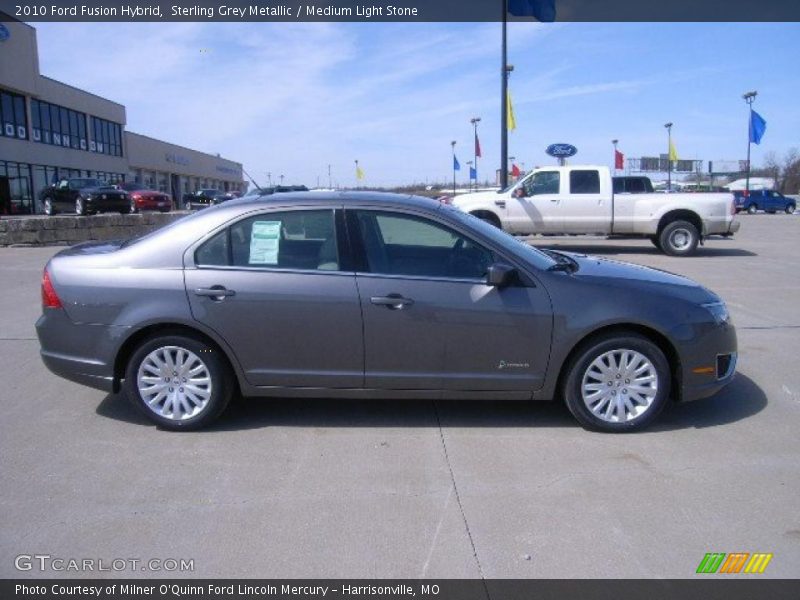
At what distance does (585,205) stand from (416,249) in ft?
37.1

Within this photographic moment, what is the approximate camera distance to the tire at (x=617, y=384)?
14.0ft

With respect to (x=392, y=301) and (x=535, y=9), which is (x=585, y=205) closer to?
(x=535, y=9)

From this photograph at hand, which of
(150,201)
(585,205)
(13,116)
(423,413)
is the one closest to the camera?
(423,413)

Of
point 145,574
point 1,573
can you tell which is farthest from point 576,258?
point 1,573

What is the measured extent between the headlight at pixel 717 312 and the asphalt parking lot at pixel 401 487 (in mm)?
743

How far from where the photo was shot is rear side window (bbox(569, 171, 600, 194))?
15.1 m

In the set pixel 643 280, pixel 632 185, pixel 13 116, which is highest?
pixel 13 116

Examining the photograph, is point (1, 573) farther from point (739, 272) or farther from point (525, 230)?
point (525, 230)

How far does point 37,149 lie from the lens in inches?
1528

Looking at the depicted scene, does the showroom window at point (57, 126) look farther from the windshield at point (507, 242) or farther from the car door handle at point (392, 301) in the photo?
the car door handle at point (392, 301)

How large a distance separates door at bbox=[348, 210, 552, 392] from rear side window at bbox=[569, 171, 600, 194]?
1156 cm

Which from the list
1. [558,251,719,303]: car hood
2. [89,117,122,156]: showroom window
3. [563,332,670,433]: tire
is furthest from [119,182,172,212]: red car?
[563,332,670,433]: tire

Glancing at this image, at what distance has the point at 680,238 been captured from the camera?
1477cm

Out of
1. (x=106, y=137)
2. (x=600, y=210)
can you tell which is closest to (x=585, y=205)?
(x=600, y=210)
